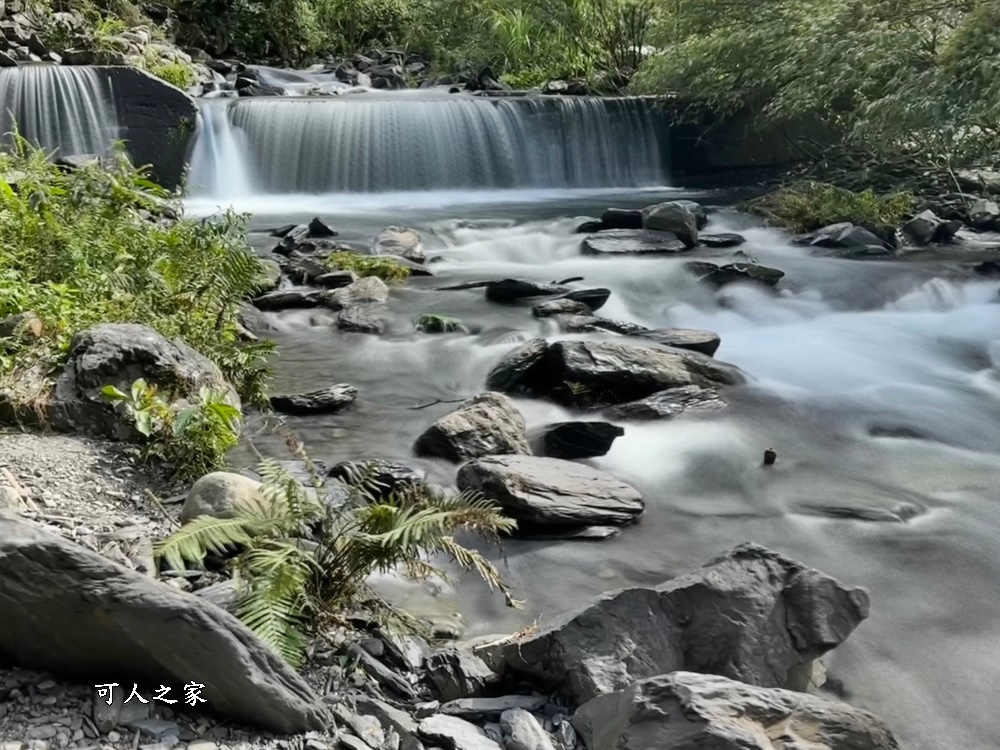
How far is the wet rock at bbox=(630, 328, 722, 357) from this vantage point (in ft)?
25.9

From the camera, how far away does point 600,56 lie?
793 inches

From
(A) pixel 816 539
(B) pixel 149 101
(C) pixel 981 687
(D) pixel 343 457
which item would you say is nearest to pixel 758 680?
(C) pixel 981 687

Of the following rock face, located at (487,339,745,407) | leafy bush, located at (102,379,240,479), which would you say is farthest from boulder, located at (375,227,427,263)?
leafy bush, located at (102,379,240,479)

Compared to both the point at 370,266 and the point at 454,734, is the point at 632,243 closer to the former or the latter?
the point at 370,266

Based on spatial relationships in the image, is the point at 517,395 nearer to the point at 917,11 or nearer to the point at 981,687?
the point at 981,687

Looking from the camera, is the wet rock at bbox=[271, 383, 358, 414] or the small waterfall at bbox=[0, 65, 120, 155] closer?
the wet rock at bbox=[271, 383, 358, 414]

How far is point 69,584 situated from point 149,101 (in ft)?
43.9

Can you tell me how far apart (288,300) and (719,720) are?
7.26 meters

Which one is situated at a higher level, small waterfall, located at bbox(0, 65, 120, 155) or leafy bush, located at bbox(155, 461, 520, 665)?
small waterfall, located at bbox(0, 65, 120, 155)

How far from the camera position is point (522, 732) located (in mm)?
2908

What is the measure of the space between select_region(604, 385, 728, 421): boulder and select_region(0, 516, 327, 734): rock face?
14.5 feet

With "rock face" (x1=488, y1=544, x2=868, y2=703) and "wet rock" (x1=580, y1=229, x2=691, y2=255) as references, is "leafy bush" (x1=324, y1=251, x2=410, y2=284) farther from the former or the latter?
"rock face" (x1=488, y1=544, x2=868, y2=703)

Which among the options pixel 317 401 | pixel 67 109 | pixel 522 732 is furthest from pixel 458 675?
pixel 67 109

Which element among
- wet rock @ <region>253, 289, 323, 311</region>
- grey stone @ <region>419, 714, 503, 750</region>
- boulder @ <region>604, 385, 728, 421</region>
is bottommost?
boulder @ <region>604, 385, 728, 421</region>
